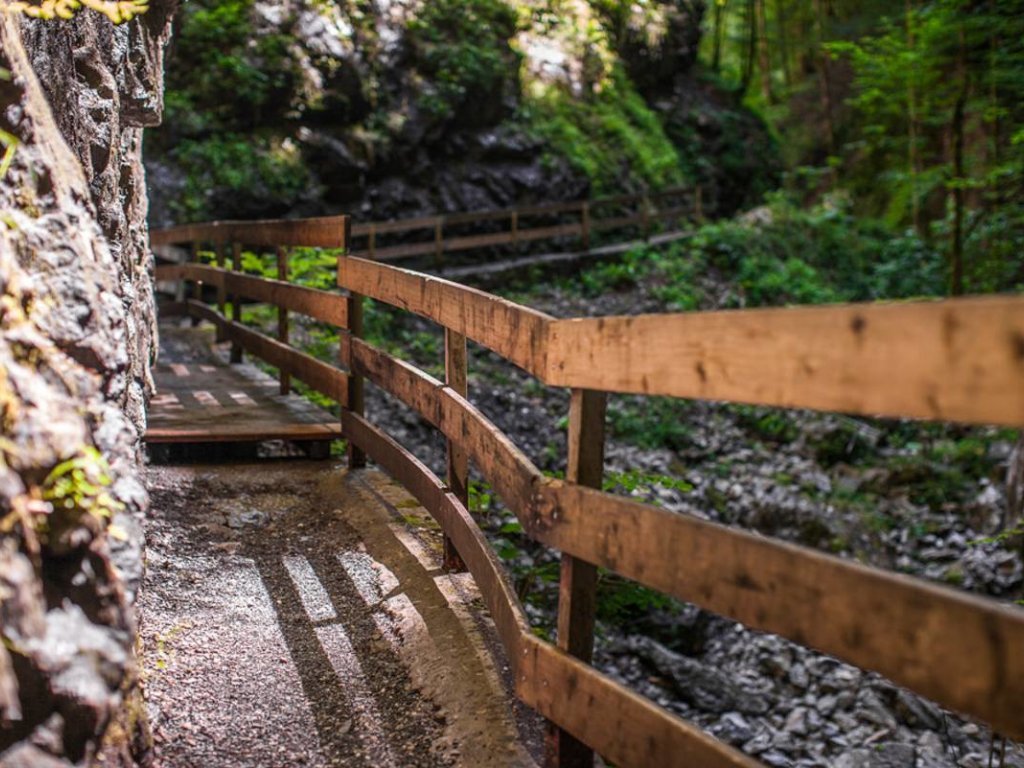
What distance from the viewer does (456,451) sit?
4223mm

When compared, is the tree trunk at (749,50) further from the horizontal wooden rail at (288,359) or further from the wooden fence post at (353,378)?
the wooden fence post at (353,378)

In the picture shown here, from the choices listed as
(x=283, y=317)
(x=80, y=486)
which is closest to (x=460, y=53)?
(x=283, y=317)

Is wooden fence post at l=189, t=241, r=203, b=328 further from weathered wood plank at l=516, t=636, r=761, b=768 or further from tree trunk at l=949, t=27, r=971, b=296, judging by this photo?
tree trunk at l=949, t=27, r=971, b=296

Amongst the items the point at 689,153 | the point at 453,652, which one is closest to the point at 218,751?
the point at 453,652

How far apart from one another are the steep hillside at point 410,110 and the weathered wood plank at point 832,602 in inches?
463

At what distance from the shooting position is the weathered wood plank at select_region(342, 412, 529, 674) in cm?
322

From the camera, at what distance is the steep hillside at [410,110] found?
52.1 feet

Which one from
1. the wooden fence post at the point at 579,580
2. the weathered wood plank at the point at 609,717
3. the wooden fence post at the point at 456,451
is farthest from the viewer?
the wooden fence post at the point at 456,451

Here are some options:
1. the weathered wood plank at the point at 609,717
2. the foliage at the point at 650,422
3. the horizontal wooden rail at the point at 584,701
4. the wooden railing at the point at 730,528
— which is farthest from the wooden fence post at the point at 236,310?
the weathered wood plank at the point at 609,717

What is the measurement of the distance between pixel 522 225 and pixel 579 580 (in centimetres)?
1752

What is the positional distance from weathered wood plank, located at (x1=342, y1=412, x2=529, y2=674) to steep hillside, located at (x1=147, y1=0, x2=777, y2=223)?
29.3 ft

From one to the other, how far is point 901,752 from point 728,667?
1929 millimetres

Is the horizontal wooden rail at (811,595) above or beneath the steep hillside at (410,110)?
beneath

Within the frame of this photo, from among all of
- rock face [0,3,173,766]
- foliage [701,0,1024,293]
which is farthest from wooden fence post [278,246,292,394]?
foliage [701,0,1024,293]
